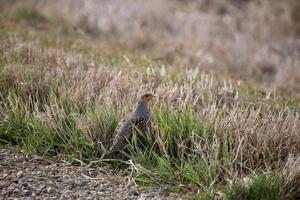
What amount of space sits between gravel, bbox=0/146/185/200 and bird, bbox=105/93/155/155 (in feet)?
0.90

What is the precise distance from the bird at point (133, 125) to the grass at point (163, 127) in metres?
0.09

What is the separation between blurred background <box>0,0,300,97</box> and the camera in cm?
1039

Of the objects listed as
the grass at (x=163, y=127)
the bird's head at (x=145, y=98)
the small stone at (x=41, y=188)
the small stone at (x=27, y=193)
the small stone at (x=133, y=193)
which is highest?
the bird's head at (x=145, y=98)

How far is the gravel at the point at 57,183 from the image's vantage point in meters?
4.45

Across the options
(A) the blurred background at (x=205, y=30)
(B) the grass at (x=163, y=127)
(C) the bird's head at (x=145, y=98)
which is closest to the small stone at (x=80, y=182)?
(B) the grass at (x=163, y=127)

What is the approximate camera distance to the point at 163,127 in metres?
5.07

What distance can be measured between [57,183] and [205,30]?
7448 millimetres

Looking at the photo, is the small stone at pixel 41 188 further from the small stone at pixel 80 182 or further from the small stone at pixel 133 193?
the small stone at pixel 133 193

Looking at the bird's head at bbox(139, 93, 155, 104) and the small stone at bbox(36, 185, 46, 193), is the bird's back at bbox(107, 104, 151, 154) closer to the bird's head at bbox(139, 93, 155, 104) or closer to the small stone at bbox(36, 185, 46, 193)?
the bird's head at bbox(139, 93, 155, 104)

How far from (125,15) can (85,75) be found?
5915mm

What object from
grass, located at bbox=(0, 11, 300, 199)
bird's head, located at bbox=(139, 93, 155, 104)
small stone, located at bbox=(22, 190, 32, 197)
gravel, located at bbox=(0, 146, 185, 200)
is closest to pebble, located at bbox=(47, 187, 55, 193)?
gravel, located at bbox=(0, 146, 185, 200)

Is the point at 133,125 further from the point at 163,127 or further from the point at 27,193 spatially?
the point at 27,193

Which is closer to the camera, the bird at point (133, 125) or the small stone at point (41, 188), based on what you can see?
the small stone at point (41, 188)

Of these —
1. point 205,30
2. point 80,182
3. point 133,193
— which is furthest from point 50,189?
point 205,30
